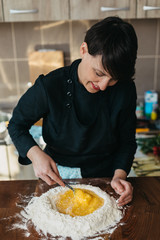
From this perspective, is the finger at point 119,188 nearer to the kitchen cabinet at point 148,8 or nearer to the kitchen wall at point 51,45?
the kitchen cabinet at point 148,8

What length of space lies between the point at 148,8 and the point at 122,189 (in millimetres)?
1336

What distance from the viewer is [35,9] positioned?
1826 millimetres

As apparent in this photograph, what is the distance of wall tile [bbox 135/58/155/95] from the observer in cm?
240

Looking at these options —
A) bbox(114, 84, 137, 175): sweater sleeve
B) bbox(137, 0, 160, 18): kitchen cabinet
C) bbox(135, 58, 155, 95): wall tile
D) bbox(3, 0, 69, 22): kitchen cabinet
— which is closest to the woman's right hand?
bbox(114, 84, 137, 175): sweater sleeve

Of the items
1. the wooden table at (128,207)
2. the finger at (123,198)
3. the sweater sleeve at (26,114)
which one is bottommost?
the wooden table at (128,207)

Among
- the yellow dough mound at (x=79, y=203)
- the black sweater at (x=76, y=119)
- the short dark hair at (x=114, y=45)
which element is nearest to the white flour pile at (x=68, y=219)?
the yellow dough mound at (x=79, y=203)

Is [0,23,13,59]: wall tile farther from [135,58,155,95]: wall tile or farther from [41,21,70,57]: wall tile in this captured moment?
[135,58,155,95]: wall tile

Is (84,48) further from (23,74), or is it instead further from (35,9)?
(23,74)

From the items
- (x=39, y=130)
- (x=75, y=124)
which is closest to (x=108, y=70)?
(x=75, y=124)

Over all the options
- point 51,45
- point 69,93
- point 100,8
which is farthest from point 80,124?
point 51,45

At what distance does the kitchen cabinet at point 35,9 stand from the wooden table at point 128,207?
47.8 inches

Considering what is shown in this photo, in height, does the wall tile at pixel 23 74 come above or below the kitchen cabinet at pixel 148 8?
below

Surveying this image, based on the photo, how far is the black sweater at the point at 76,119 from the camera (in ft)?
Result: 3.63

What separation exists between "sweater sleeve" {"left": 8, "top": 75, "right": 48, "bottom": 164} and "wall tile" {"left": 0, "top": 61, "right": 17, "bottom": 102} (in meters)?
1.37
